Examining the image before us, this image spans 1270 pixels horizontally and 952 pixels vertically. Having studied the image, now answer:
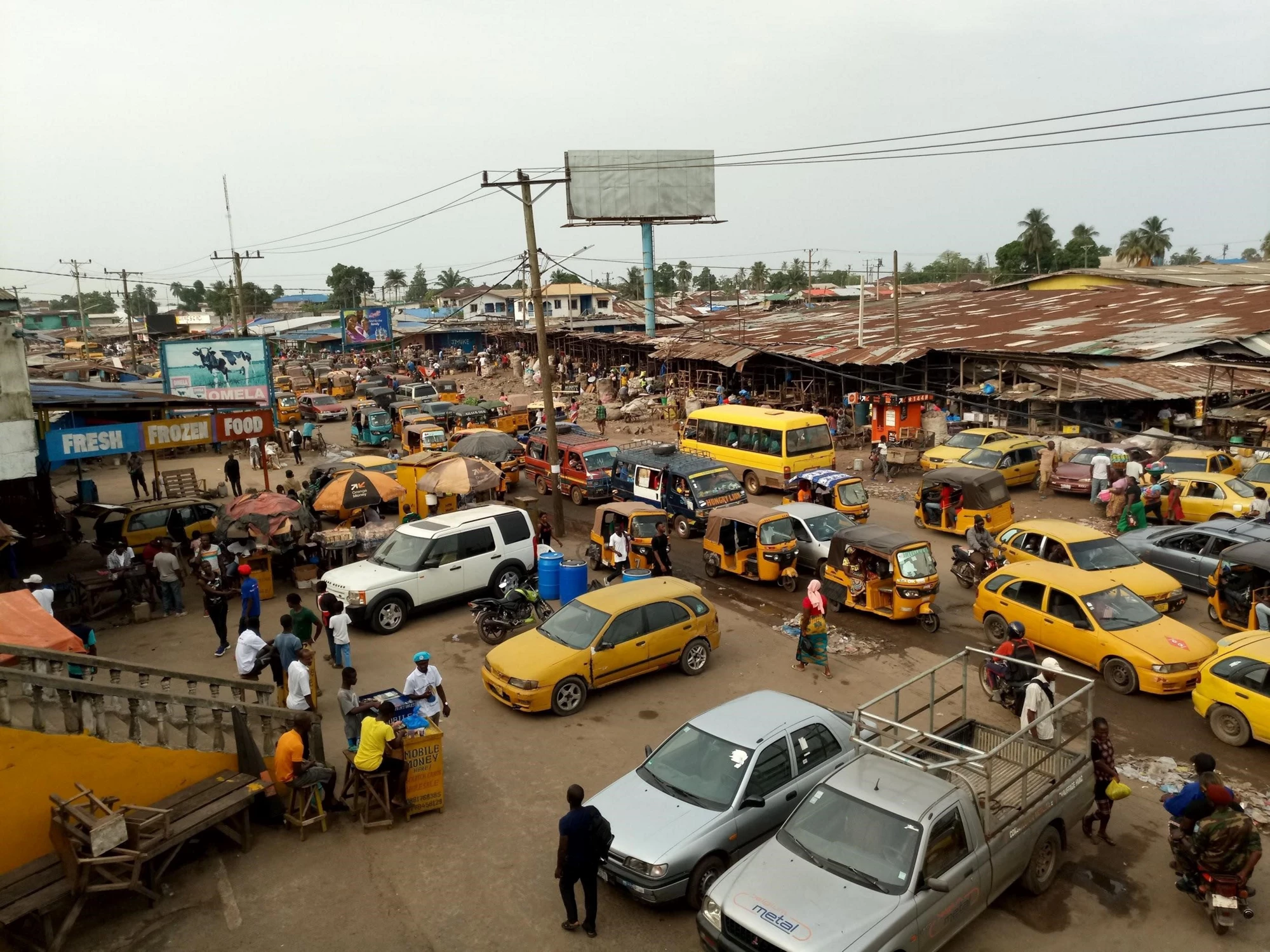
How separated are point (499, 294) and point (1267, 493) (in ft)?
282

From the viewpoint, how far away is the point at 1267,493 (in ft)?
60.6

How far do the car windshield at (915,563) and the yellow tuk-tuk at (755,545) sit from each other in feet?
8.67

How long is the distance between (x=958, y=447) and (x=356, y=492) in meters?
16.7

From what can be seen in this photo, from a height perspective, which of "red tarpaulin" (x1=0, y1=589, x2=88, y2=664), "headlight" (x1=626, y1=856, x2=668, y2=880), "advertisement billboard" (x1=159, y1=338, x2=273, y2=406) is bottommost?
"headlight" (x1=626, y1=856, x2=668, y2=880)

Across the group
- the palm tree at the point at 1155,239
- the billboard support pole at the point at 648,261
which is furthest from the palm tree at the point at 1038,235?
the billboard support pole at the point at 648,261

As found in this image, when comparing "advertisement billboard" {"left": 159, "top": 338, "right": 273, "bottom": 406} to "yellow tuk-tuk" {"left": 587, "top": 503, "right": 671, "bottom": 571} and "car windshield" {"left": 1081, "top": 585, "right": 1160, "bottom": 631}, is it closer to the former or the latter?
"yellow tuk-tuk" {"left": 587, "top": 503, "right": 671, "bottom": 571}

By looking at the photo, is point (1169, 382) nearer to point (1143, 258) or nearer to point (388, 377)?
point (388, 377)

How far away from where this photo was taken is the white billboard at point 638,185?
5231cm

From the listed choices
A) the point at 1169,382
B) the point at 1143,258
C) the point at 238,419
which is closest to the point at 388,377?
the point at 238,419

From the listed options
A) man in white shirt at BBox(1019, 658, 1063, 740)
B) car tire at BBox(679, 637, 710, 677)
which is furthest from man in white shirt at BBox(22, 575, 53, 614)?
man in white shirt at BBox(1019, 658, 1063, 740)

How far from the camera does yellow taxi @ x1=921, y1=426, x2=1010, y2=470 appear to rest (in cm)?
2370

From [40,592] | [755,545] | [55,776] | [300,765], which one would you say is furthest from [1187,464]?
[40,592]

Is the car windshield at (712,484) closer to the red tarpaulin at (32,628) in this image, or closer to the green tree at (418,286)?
the red tarpaulin at (32,628)

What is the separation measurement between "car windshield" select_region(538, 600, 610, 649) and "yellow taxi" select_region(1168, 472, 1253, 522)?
14104mm
